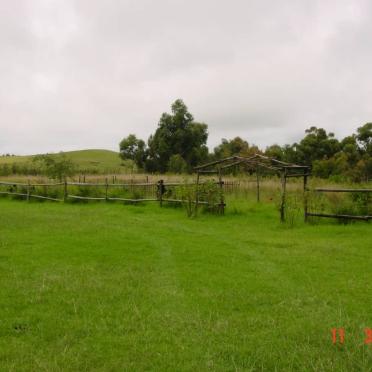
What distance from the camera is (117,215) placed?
14.2 meters

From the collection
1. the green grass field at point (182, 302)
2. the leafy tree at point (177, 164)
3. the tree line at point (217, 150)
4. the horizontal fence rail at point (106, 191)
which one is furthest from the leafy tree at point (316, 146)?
the green grass field at point (182, 302)

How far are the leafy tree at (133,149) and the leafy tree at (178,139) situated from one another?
1921 millimetres

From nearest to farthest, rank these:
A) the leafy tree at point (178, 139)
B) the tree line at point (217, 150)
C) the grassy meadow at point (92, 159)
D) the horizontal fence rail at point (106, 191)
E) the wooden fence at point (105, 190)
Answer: the wooden fence at point (105, 190) < the horizontal fence rail at point (106, 191) < the tree line at point (217, 150) < the leafy tree at point (178, 139) < the grassy meadow at point (92, 159)

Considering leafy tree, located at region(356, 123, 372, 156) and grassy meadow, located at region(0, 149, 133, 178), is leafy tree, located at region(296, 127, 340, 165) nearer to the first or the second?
leafy tree, located at region(356, 123, 372, 156)

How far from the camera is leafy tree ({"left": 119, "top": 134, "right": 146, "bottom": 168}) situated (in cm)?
4225

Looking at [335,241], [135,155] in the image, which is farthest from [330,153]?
[335,241]

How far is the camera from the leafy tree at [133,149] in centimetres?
4225

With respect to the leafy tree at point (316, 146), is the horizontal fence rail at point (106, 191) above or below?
below

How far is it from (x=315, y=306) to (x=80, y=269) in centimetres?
345

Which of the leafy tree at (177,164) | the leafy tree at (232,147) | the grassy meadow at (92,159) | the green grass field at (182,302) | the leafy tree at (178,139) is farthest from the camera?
the grassy meadow at (92,159)

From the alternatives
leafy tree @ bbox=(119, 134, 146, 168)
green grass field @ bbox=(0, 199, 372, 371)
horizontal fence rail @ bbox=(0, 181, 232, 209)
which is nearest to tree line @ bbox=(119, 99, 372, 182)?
leafy tree @ bbox=(119, 134, 146, 168)

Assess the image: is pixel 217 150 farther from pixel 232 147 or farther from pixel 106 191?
pixel 106 191

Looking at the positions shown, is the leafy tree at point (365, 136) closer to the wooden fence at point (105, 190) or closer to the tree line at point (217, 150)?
the tree line at point (217, 150)

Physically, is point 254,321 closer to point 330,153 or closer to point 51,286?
point 51,286
